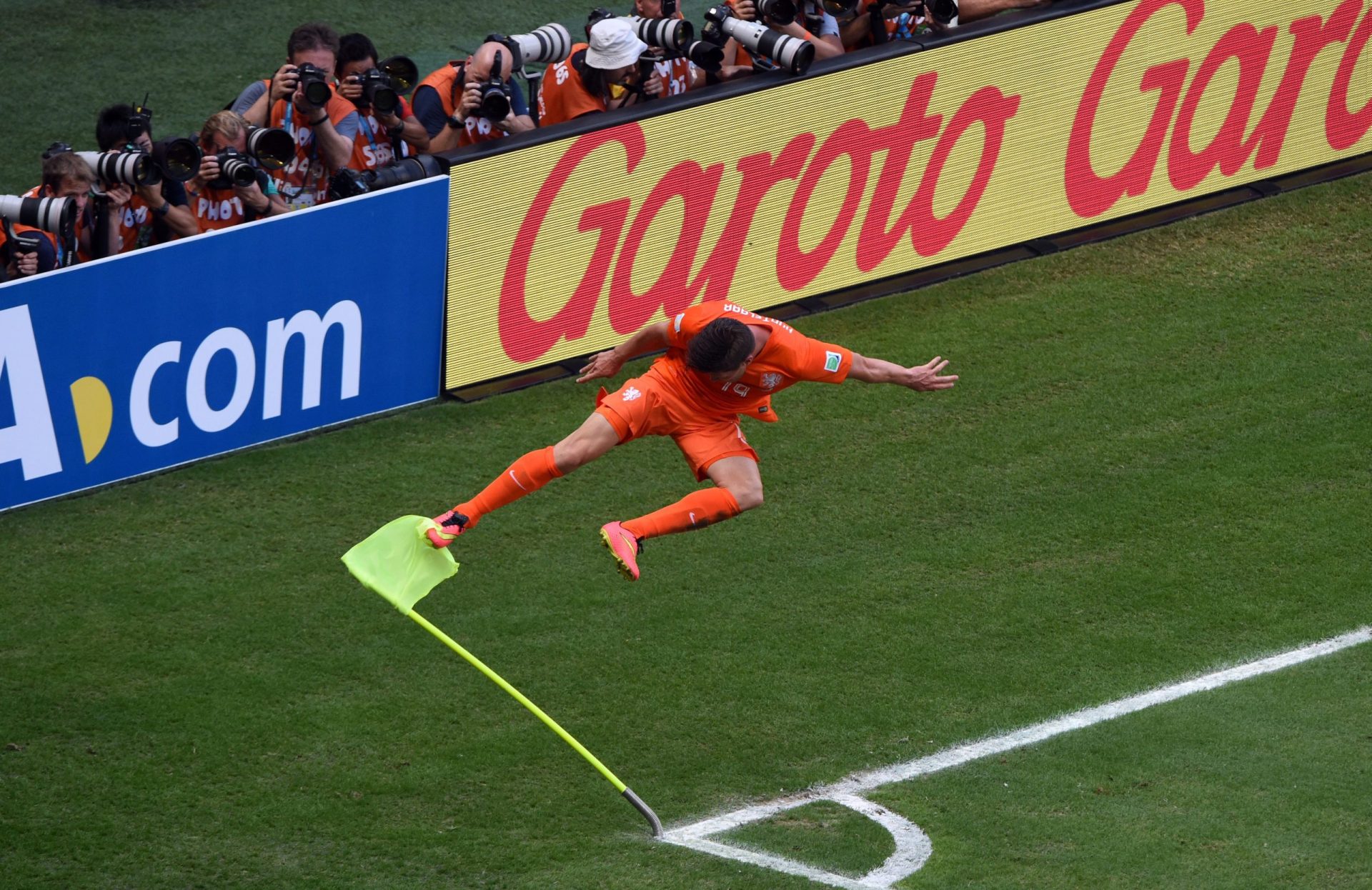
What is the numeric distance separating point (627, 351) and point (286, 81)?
3.33m

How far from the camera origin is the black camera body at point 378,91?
1074 cm

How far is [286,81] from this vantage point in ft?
34.6

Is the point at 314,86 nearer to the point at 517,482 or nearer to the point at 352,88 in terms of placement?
the point at 352,88

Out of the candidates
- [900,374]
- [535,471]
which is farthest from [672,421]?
[900,374]

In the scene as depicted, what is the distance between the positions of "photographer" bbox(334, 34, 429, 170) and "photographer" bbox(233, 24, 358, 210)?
0.06m

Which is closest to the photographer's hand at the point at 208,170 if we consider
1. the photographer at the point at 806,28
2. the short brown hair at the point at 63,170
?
the short brown hair at the point at 63,170

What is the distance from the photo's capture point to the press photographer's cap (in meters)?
11.1

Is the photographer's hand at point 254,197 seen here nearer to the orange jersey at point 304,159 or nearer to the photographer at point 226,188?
the photographer at point 226,188

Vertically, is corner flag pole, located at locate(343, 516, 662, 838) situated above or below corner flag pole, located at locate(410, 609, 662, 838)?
above

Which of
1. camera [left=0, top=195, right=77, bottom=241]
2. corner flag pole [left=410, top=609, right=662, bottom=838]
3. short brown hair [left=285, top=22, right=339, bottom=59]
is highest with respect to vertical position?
short brown hair [left=285, top=22, right=339, bottom=59]

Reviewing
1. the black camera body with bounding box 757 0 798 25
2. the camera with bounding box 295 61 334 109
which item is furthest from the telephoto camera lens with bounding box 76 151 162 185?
the black camera body with bounding box 757 0 798 25

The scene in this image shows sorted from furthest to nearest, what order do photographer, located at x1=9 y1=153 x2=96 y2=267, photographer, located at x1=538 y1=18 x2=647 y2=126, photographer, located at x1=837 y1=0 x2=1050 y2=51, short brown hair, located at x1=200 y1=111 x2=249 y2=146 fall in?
photographer, located at x1=837 y1=0 x2=1050 y2=51 < photographer, located at x1=538 y1=18 x2=647 y2=126 < short brown hair, located at x1=200 y1=111 x2=249 y2=146 < photographer, located at x1=9 y1=153 x2=96 y2=267

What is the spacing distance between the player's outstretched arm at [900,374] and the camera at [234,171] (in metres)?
3.82

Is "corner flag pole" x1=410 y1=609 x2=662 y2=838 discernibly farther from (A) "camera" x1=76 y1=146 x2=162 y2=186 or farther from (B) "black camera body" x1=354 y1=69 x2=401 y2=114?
(B) "black camera body" x1=354 y1=69 x2=401 y2=114
